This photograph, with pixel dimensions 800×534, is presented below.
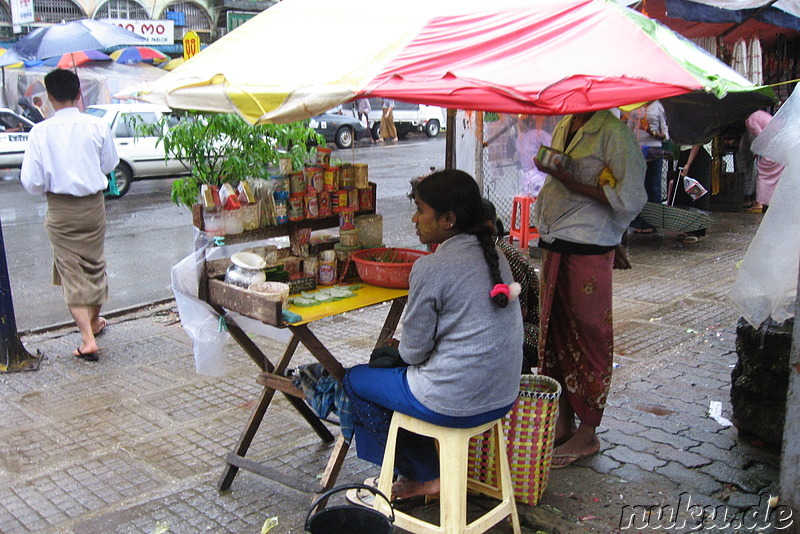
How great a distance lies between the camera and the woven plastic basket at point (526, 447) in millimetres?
3199

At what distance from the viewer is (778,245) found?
338 centimetres

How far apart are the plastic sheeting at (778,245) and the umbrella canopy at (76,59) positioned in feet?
57.1

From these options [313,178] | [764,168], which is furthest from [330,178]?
[764,168]

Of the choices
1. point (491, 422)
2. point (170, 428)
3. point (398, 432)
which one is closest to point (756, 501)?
point (491, 422)

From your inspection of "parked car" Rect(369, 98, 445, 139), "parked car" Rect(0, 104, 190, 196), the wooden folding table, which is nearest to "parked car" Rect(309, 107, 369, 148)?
"parked car" Rect(369, 98, 445, 139)

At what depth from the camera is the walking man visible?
5.02 metres

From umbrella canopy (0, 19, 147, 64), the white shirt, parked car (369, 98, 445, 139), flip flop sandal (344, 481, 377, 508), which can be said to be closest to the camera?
flip flop sandal (344, 481, 377, 508)

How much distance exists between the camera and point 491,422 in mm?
2938

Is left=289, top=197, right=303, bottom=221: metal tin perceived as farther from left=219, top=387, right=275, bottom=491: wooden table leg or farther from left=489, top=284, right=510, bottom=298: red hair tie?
left=489, top=284, right=510, bottom=298: red hair tie

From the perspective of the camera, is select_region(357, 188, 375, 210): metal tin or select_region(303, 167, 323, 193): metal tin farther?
select_region(357, 188, 375, 210): metal tin

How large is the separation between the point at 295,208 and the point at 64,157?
7.56 feet

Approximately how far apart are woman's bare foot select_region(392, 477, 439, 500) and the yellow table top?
2.67 ft

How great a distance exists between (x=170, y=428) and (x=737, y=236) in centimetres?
756

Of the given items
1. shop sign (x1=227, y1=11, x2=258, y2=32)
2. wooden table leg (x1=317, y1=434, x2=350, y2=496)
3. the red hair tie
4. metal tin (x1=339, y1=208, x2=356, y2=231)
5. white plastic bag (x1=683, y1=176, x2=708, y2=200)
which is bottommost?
wooden table leg (x1=317, y1=434, x2=350, y2=496)
